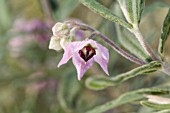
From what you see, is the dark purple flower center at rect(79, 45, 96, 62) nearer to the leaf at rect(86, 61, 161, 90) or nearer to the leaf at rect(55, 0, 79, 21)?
the leaf at rect(86, 61, 161, 90)

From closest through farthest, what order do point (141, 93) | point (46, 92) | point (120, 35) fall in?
point (141, 93), point (120, 35), point (46, 92)

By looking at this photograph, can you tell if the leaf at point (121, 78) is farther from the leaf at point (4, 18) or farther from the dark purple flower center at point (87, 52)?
the leaf at point (4, 18)

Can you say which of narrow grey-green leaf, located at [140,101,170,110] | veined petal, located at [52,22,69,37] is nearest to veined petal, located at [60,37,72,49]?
veined petal, located at [52,22,69,37]

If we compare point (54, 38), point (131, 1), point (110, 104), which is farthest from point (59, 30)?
point (110, 104)

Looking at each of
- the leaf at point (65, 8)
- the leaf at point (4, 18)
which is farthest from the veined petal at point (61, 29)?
the leaf at point (4, 18)

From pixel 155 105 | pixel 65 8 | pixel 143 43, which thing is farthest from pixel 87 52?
pixel 65 8

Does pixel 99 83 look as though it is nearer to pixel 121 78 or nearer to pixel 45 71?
pixel 121 78

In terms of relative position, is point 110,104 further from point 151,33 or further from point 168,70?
point 151,33
